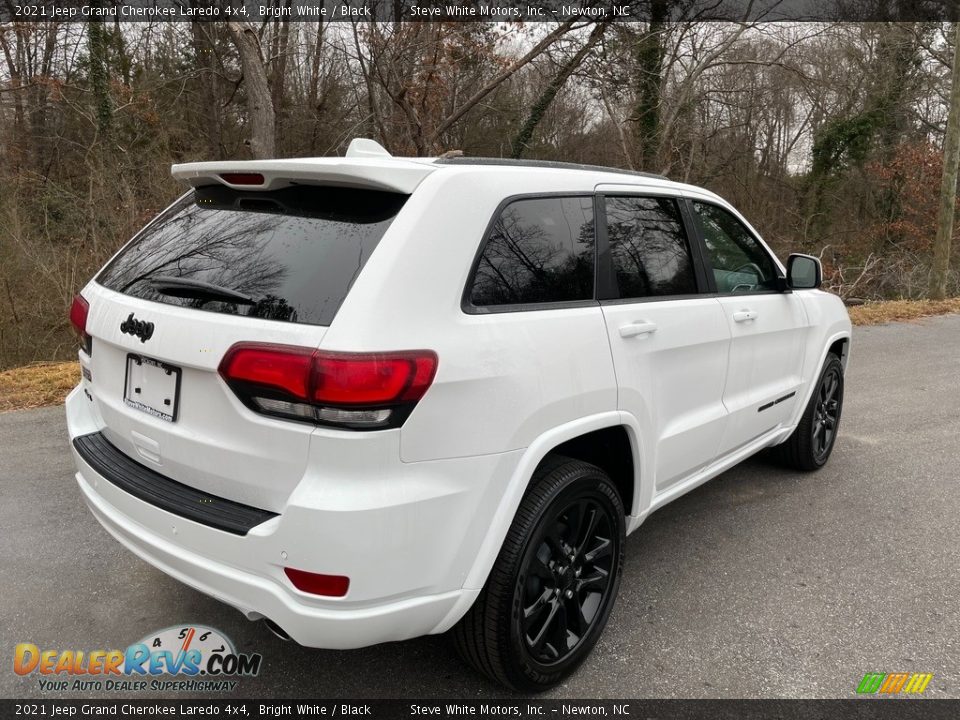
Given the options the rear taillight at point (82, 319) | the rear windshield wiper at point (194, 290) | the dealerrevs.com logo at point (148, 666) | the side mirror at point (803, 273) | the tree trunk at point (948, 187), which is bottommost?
the dealerrevs.com logo at point (148, 666)

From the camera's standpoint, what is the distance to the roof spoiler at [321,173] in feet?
6.79

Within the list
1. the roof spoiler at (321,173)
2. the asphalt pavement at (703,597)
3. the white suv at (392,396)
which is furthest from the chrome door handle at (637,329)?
the asphalt pavement at (703,597)

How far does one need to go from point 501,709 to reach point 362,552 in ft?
3.08

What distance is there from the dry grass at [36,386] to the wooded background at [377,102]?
12.8ft

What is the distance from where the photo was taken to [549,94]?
46.8ft

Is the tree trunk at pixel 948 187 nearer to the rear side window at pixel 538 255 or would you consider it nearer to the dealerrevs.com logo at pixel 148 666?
the rear side window at pixel 538 255

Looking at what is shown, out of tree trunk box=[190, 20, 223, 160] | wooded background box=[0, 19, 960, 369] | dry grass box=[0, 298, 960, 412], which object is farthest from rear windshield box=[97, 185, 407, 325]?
tree trunk box=[190, 20, 223, 160]

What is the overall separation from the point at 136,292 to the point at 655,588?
Answer: 7.95ft

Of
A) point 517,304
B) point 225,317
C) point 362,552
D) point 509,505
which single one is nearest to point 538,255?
point 517,304

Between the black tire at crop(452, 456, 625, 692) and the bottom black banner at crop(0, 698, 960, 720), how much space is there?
128mm

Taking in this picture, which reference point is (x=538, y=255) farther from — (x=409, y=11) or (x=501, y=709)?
(x=409, y=11)

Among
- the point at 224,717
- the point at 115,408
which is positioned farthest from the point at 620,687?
the point at 115,408

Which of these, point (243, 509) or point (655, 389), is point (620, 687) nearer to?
point (655, 389)

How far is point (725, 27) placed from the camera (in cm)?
1355
